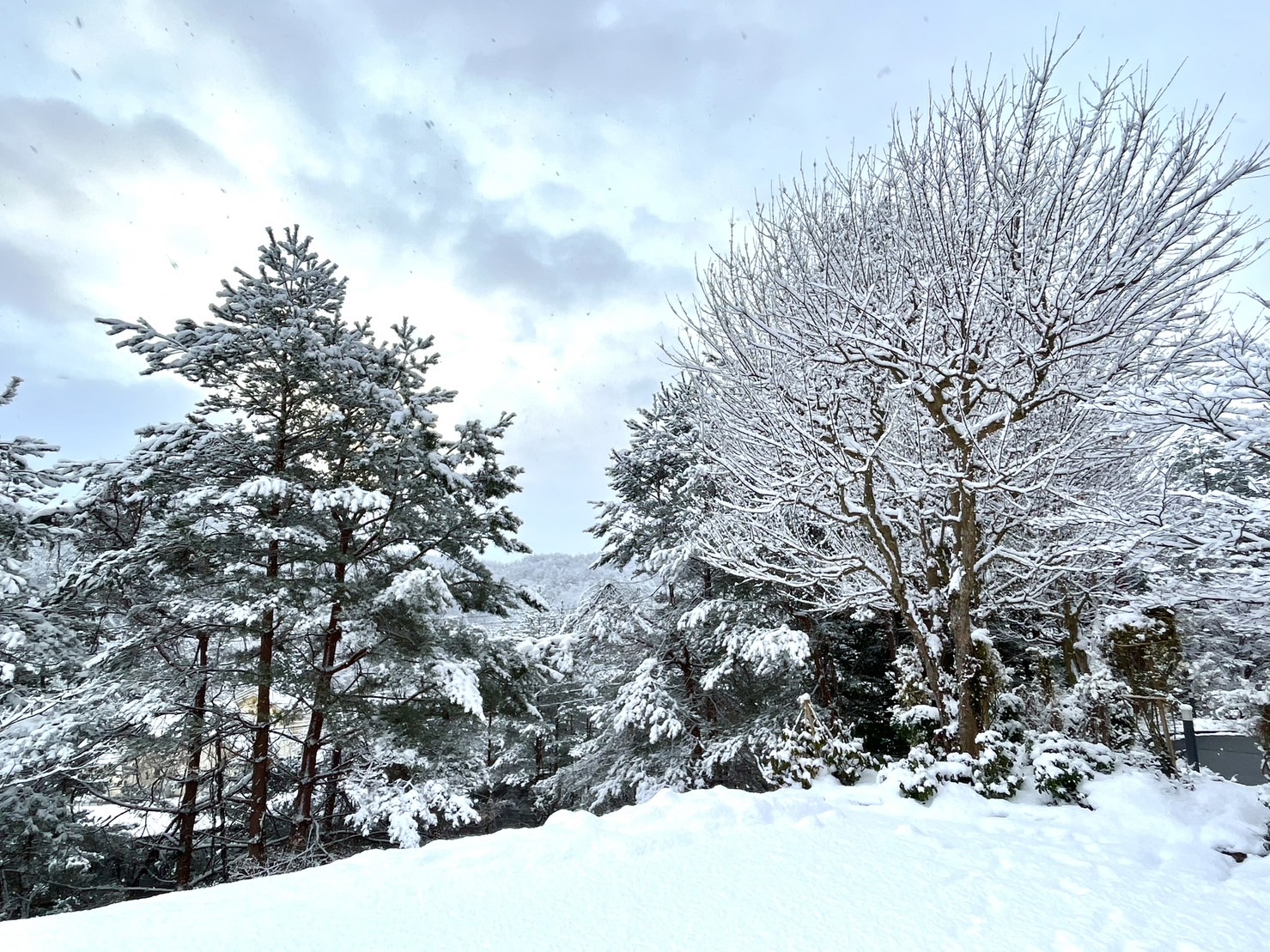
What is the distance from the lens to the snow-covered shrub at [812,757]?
6.58 metres

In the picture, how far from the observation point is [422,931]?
2459 millimetres

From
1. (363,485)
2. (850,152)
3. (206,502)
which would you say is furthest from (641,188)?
(206,502)

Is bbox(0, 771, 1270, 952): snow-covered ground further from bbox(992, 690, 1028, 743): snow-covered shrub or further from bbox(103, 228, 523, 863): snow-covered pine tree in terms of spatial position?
bbox(103, 228, 523, 863): snow-covered pine tree

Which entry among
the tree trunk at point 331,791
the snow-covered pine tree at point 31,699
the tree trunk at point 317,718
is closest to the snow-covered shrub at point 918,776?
the tree trunk at point 317,718

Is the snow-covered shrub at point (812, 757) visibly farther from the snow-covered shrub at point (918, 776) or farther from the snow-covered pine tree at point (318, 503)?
the snow-covered pine tree at point (318, 503)

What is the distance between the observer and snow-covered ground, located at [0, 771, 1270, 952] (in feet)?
7.86

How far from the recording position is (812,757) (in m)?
6.66

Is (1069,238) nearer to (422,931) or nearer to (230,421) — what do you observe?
(422,931)

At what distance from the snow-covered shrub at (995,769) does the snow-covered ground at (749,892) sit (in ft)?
3.52

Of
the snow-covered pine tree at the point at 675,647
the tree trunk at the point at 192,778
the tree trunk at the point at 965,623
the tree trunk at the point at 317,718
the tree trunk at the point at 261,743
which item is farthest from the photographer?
the snow-covered pine tree at the point at 675,647

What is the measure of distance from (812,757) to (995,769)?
5.90 feet

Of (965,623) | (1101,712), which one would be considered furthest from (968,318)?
(1101,712)

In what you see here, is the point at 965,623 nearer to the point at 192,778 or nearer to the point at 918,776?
the point at 918,776

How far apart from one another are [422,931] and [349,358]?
25.5 feet
